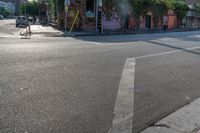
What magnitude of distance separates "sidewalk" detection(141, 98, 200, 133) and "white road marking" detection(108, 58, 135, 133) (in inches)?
14.9

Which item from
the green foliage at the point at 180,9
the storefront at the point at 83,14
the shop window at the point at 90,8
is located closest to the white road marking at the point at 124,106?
the storefront at the point at 83,14

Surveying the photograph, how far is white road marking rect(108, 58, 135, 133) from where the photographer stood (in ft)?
18.3

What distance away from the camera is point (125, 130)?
5.45 meters

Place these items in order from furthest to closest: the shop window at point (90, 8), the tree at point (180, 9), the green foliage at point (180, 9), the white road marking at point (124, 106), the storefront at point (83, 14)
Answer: the tree at point (180, 9) < the green foliage at point (180, 9) < the shop window at point (90, 8) < the storefront at point (83, 14) < the white road marking at point (124, 106)

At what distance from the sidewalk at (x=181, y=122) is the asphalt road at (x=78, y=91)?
6.2 inches

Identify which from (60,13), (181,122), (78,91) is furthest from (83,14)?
(181,122)

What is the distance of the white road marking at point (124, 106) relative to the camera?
558 centimetres

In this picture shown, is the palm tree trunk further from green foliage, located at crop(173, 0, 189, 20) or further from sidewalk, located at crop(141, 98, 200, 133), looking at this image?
sidewalk, located at crop(141, 98, 200, 133)

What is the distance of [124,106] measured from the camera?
678cm

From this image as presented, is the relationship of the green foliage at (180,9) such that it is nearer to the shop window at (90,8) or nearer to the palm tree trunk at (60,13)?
the shop window at (90,8)

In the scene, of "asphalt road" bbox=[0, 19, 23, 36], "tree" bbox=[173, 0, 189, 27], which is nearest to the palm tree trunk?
"asphalt road" bbox=[0, 19, 23, 36]

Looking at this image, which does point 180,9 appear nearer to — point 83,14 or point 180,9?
point 180,9

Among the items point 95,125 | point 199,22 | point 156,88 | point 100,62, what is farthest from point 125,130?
point 199,22

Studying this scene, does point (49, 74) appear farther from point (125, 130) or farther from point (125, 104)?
point (125, 130)
